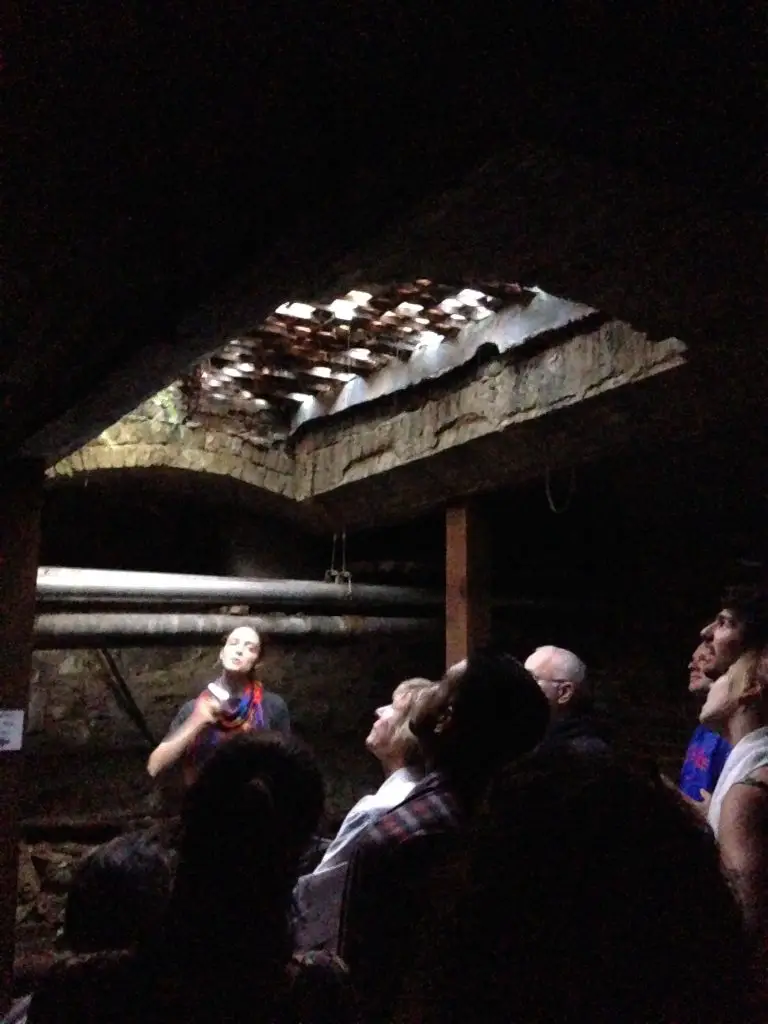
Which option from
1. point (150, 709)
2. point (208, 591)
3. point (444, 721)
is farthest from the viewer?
point (150, 709)

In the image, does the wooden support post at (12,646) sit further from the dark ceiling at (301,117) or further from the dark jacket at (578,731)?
the dark jacket at (578,731)

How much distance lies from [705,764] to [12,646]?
7.02 feet

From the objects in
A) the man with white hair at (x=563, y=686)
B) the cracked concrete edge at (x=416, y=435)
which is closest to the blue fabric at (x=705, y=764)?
the man with white hair at (x=563, y=686)

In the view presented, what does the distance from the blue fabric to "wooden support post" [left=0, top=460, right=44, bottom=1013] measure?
2031 mm

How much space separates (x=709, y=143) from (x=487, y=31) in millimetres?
411

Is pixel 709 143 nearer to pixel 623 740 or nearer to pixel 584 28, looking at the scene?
pixel 584 28

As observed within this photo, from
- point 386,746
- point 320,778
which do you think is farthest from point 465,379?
point 320,778

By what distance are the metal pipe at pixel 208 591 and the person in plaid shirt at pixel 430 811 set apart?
206 cm

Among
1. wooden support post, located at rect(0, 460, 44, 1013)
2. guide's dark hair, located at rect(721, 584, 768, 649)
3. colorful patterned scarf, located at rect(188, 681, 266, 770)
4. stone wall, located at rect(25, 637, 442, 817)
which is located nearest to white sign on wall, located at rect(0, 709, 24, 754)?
wooden support post, located at rect(0, 460, 44, 1013)

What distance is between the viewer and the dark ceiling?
3.37ft

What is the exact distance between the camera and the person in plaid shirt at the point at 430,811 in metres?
1.39

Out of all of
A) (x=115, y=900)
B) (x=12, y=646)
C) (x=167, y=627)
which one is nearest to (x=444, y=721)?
(x=115, y=900)

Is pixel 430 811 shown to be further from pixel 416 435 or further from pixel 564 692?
pixel 416 435

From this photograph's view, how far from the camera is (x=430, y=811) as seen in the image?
5.00ft
